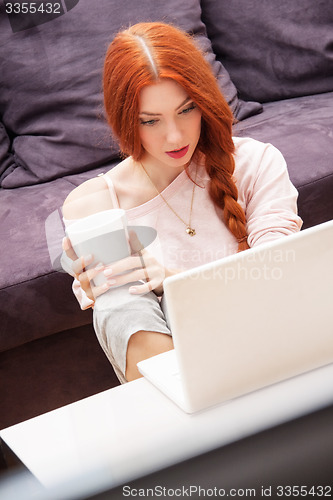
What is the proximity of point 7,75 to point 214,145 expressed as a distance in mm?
846

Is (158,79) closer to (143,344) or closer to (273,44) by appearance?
(143,344)

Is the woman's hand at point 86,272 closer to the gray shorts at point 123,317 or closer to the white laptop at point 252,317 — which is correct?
the gray shorts at point 123,317

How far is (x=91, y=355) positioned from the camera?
159 centimetres

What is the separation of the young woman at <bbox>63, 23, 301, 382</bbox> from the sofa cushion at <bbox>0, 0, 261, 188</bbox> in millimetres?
586

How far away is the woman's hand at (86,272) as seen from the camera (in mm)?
1037

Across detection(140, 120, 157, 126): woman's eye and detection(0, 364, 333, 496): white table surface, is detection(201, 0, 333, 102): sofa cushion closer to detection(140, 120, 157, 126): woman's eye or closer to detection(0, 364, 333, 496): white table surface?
detection(140, 120, 157, 126): woman's eye

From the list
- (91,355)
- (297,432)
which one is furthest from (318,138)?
(297,432)

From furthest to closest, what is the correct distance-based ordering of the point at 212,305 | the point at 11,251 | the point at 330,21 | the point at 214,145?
1. the point at 330,21
2. the point at 11,251
3. the point at 214,145
4. the point at 212,305

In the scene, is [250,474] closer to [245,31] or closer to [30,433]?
[30,433]

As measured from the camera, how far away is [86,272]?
1061 mm

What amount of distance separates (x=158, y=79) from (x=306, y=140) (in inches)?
32.0

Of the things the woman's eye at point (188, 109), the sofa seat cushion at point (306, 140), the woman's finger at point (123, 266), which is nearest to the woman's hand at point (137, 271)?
the woman's finger at point (123, 266)

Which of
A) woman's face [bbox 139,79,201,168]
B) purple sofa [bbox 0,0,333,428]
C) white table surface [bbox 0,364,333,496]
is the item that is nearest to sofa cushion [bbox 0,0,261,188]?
purple sofa [bbox 0,0,333,428]

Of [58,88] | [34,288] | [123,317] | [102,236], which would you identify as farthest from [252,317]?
[58,88]
